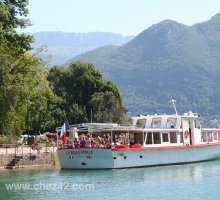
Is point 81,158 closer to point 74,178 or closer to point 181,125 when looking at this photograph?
point 74,178

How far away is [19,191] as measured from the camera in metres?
31.9

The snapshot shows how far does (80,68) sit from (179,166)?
46.4m

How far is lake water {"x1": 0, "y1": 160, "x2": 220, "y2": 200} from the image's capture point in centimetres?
3044

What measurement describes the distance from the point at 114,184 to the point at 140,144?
1211 cm

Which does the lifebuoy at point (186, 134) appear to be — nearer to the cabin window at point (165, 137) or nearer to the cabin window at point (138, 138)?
the cabin window at point (165, 137)

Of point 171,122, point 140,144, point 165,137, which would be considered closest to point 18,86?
point 140,144

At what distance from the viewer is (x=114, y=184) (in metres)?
35.1

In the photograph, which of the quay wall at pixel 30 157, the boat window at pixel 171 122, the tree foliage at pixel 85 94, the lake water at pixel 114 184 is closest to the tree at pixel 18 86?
the quay wall at pixel 30 157

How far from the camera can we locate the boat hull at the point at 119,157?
44.0 meters

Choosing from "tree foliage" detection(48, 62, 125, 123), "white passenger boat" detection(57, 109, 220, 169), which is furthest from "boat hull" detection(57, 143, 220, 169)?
"tree foliage" detection(48, 62, 125, 123)

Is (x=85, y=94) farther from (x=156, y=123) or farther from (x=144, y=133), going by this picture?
(x=144, y=133)

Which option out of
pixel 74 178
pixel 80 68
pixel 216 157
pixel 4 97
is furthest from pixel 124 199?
pixel 80 68

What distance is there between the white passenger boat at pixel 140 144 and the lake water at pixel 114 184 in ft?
3.96

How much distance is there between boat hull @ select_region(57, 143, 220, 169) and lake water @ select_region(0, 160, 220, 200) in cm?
98
